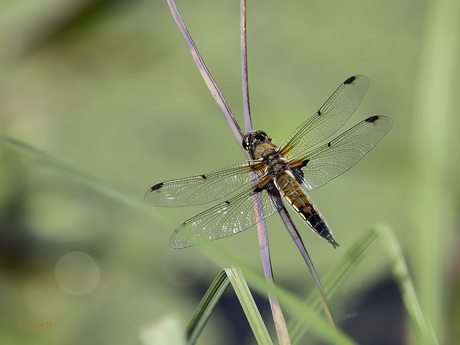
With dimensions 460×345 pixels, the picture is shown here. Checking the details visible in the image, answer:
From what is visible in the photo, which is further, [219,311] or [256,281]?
[219,311]

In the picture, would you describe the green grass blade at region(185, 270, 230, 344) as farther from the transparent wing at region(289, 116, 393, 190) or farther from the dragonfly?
the transparent wing at region(289, 116, 393, 190)

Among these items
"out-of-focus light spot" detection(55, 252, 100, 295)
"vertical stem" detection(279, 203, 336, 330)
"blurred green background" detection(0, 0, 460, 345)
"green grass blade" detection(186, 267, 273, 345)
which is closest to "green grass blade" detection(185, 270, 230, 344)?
"green grass blade" detection(186, 267, 273, 345)

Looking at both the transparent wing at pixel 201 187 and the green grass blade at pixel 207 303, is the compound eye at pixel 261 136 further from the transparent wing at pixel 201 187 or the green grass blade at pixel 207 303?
the green grass blade at pixel 207 303

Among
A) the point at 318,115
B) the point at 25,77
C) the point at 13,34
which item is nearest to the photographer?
the point at 318,115

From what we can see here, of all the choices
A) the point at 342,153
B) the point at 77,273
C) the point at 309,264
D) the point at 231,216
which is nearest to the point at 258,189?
the point at 231,216

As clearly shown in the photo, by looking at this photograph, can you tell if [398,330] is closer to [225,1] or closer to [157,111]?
[157,111]

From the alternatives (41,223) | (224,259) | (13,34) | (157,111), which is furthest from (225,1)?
(224,259)

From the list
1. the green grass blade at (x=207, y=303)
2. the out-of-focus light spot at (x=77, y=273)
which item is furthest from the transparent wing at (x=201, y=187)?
the out-of-focus light spot at (x=77, y=273)
